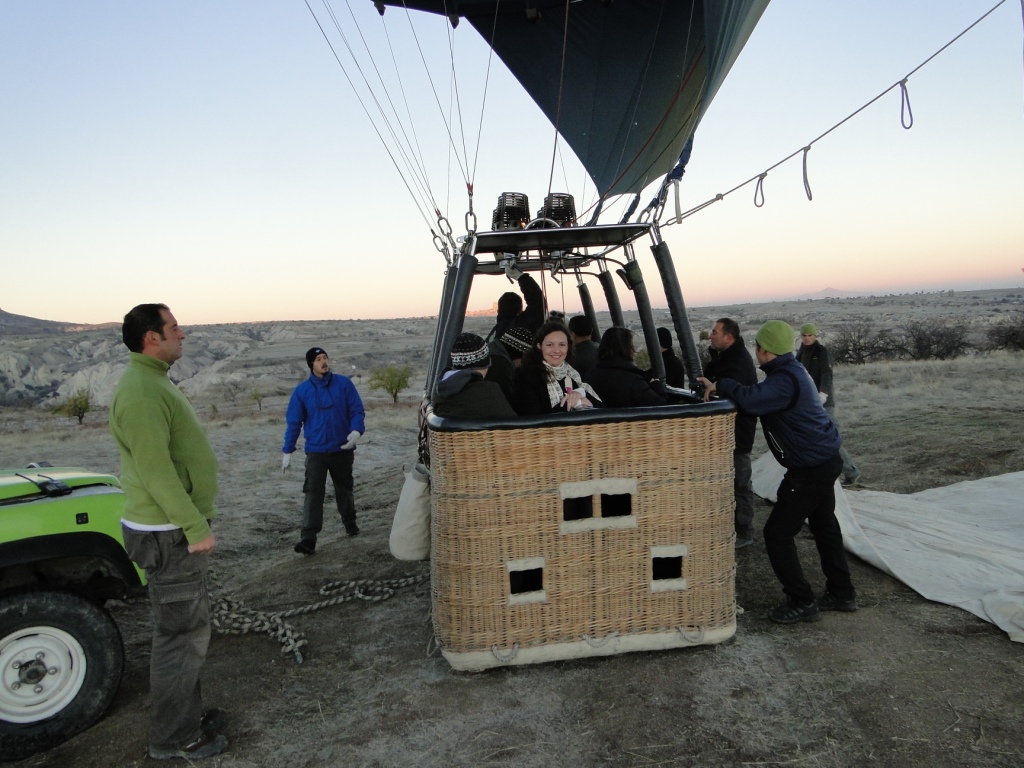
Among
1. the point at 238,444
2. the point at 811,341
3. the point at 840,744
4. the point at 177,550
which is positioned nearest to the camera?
the point at 840,744

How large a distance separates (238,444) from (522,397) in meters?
9.57

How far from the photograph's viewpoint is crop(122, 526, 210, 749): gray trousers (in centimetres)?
254

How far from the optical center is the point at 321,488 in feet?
17.5

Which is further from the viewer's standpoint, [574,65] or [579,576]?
[574,65]

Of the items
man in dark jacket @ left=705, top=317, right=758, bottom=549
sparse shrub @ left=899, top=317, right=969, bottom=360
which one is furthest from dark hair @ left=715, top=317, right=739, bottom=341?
sparse shrub @ left=899, top=317, right=969, bottom=360

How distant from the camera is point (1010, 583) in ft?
12.0

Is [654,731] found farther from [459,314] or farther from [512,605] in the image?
[459,314]

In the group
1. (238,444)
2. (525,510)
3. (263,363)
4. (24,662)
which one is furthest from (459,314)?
(263,363)

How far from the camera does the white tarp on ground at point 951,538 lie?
3.57m

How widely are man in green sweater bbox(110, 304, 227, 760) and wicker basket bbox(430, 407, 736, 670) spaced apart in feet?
3.11

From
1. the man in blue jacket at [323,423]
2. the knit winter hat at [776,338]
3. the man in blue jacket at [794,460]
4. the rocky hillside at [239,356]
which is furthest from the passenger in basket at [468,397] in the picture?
the rocky hillside at [239,356]

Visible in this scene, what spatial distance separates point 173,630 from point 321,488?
9.05 feet

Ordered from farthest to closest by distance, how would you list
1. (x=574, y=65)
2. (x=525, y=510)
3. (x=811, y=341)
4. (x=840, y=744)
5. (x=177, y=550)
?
(x=574, y=65) < (x=811, y=341) < (x=525, y=510) < (x=177, y=550) < (x=840, y=744)

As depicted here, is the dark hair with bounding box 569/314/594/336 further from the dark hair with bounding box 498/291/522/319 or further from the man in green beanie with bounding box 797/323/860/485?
the man in green beanie with bounding box 797/323/860/485
